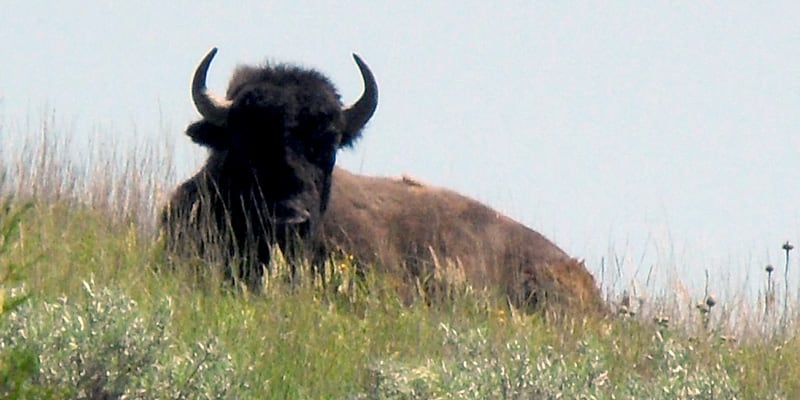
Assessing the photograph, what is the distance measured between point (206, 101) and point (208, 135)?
275mm

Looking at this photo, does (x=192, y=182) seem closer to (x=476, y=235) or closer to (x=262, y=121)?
(x=262, y=121)

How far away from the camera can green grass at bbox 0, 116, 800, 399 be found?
6.67 meters

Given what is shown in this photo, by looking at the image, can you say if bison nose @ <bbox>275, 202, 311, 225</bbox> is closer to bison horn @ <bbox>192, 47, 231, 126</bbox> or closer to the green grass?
the green grass

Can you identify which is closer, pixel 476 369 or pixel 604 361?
pixel 476 369

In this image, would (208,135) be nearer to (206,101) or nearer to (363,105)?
(206,101)

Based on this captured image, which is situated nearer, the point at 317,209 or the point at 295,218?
the point at 295,218

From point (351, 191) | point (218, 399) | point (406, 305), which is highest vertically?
point (351, 191)

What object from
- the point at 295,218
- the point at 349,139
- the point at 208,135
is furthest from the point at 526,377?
the point at 349,139

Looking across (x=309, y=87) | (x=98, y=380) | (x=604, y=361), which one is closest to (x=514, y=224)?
(x=309, y=87)

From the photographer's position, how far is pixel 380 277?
→ 12.0m

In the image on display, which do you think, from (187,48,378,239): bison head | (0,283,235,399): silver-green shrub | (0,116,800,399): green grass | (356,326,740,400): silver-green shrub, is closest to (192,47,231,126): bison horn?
(187,48,378,239): bison head

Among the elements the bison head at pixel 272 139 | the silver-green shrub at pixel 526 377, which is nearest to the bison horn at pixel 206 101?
the bison head at pixel 272 139

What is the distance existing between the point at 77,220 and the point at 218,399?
4731 mm

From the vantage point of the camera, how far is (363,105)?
13.6 m
